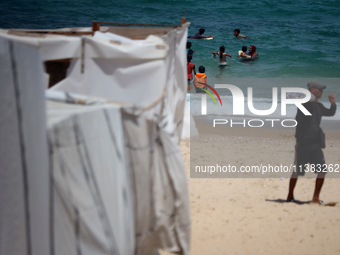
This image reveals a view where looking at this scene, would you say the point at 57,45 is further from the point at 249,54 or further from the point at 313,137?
the point at 249,54

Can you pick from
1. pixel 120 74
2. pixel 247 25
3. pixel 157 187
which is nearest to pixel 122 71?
pixel 120 74

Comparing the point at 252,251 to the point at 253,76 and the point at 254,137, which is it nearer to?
the point at 254,137

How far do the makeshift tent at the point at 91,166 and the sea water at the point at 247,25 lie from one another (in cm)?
965

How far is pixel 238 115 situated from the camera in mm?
10477

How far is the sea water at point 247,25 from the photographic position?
15.9 metres

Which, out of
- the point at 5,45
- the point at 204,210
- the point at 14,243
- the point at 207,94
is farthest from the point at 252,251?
the point at 207,94

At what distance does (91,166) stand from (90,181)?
8cm

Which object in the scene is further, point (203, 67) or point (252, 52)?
point (252, 52)

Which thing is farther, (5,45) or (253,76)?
(253,76)

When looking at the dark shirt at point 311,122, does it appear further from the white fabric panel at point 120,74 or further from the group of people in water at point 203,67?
the group of people in water at point 203,67

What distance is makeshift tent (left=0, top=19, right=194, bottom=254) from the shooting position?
221cm

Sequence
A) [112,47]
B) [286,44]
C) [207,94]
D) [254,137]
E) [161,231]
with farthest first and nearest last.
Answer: [286,44]
[207,94]
[254,137]
[112,47]
[161,231]

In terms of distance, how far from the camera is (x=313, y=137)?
527cm

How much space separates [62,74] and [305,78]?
43.5ft
